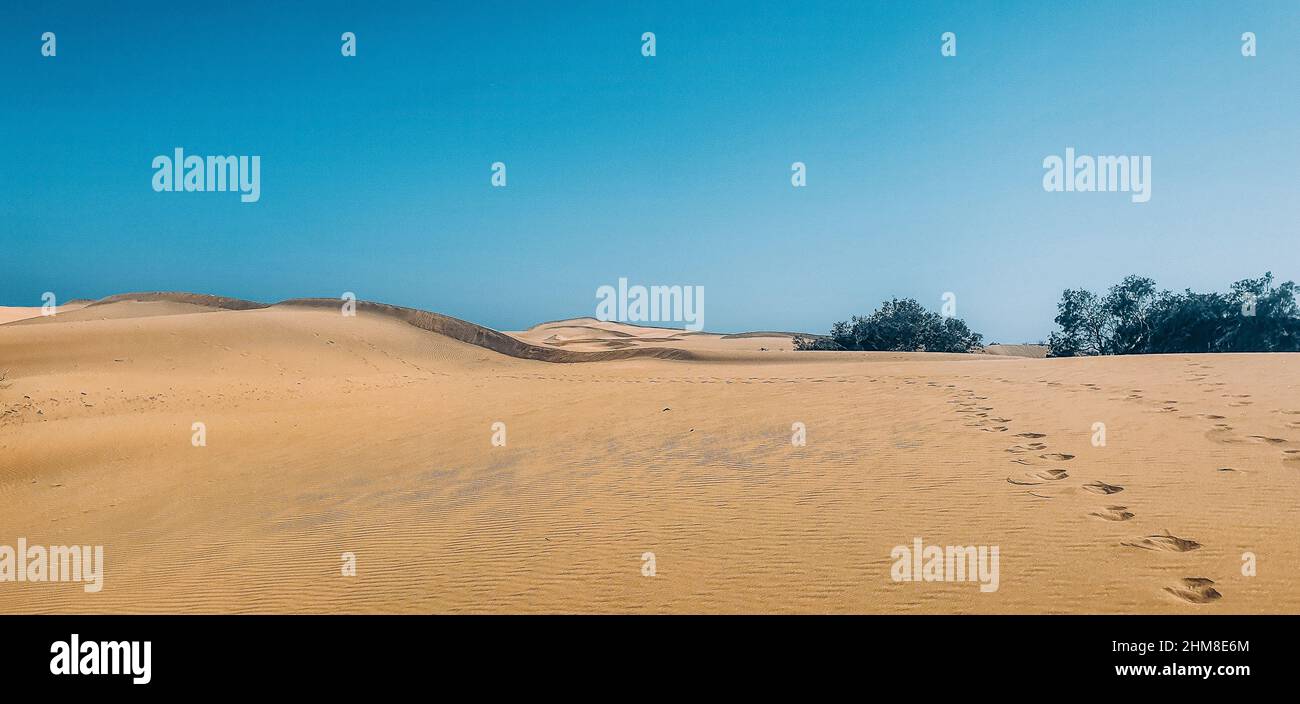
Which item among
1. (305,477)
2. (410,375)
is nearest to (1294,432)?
(305,477)

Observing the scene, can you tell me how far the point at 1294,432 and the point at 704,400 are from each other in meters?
8.55

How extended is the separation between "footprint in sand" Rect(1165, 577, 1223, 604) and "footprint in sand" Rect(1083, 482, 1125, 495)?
6.14 ft

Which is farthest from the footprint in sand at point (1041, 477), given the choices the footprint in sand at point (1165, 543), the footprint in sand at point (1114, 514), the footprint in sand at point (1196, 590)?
the footprint in sand at point (1196, 590)

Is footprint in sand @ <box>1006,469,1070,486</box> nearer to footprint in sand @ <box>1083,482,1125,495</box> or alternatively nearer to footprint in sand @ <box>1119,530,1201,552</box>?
footprint in sand @ <box>1083,482,1125,495</box>

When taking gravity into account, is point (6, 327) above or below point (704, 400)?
above

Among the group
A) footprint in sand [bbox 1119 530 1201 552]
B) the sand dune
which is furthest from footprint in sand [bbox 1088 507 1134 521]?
footprint in sand [bbox 1119 530 1201 552]

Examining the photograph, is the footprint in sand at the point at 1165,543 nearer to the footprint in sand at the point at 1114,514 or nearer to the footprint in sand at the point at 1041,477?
the footprint in sand at the point at 1114,514

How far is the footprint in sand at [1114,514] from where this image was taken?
5.03 m

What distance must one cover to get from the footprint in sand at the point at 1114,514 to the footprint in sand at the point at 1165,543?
0.40 meters

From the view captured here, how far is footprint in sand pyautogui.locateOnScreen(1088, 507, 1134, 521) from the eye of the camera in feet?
16.5

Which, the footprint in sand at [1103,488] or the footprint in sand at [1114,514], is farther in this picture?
the footprint in sand at [1103,488]
